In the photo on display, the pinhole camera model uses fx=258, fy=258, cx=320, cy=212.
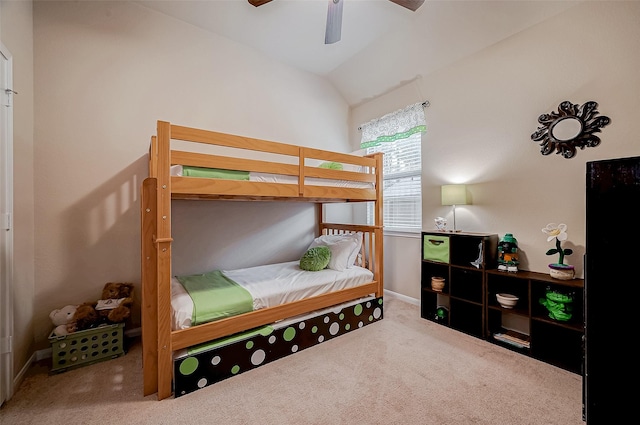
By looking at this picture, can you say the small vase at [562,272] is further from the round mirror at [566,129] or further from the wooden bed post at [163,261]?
the wooden bed post at [163,261]

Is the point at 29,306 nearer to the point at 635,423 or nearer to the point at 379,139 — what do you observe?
the point at 635,423

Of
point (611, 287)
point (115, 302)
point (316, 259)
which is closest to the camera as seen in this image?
point (611, 287)

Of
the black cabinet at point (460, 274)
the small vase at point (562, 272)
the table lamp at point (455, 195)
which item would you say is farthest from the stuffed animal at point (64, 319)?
the small vase at point (562, 272)

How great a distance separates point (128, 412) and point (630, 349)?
7.15ft

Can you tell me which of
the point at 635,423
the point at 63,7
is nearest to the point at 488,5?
the point at 635,423

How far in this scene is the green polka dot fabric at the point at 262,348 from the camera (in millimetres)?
1632

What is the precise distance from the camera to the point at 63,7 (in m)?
2.15

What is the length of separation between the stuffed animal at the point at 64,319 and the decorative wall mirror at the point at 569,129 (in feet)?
13.5

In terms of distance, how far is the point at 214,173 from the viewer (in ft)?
6.04

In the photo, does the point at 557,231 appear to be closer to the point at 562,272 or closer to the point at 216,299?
the point at 562,272

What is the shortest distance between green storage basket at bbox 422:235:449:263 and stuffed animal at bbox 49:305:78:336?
319 cm

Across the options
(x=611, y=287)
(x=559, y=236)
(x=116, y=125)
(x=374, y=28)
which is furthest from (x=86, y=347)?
(x=374, y=28)

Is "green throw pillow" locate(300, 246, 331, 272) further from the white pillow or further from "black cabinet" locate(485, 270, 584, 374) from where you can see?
"black cabinet" locate(485, 270, 584, 374)

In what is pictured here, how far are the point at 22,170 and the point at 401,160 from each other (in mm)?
3619
